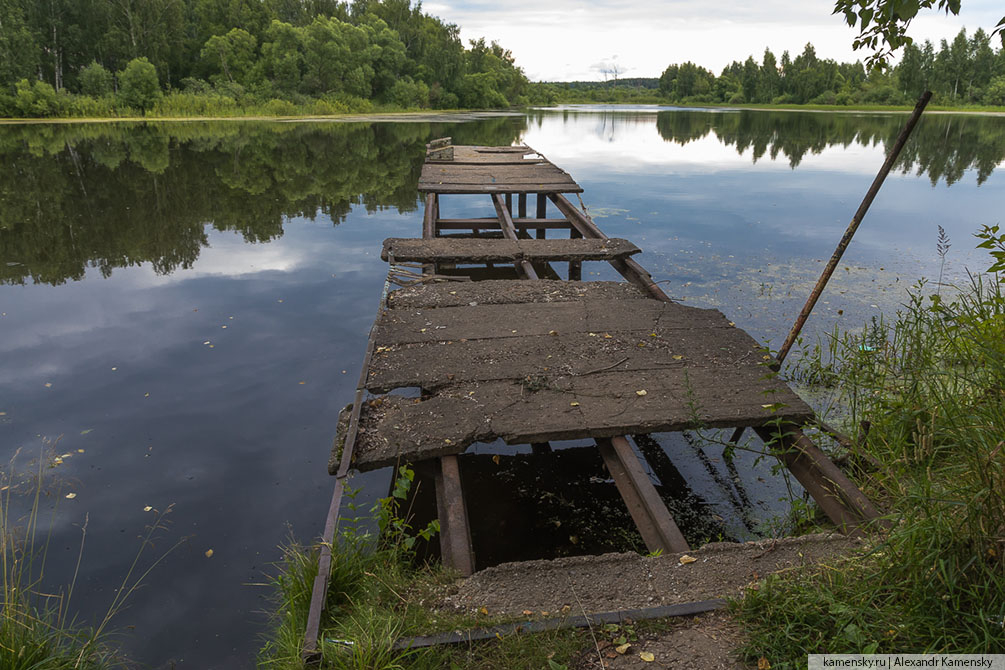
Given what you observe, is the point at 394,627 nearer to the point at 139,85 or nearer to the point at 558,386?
the point at 558,386

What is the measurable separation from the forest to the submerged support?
4526 cm

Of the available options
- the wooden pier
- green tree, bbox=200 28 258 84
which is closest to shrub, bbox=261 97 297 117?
green tree, bbox=200 28 258 84

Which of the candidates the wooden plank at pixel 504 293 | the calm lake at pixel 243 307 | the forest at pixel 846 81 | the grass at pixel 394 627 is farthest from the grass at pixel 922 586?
the forest at pixel 846 81

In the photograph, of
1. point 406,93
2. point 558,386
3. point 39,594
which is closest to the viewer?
point 39,594

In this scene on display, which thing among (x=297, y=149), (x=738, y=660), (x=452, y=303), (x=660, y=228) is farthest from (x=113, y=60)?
(x=738, y=660)

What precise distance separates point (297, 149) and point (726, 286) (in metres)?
21.3

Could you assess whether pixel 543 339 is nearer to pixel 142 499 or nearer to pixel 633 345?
pixel 633 345

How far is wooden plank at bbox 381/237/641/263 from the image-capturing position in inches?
312

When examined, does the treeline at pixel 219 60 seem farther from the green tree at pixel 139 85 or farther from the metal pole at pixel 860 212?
the metal pole at pixel 860 212

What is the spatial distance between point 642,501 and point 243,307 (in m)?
6.60

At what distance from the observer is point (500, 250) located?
822cm

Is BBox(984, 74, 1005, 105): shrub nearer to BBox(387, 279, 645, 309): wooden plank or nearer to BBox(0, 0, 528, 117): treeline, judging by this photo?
BBox(0, 0, 528, 117): treeline

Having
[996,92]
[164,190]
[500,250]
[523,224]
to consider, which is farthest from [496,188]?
[996,92]

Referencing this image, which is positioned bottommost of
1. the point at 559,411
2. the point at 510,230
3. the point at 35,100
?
the point at 559,411
